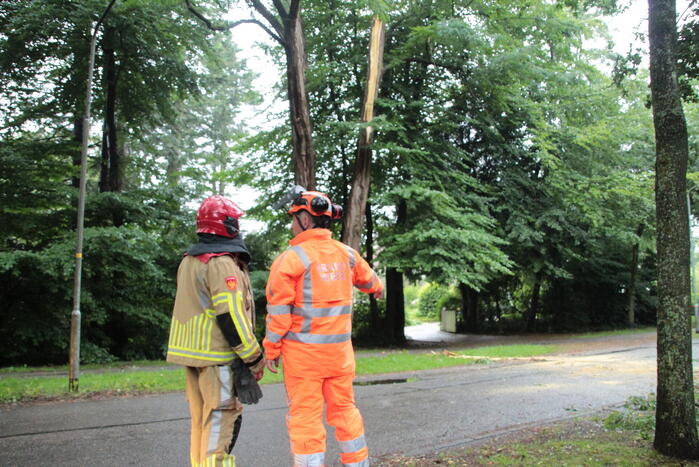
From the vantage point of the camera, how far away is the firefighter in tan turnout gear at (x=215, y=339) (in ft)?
11.3

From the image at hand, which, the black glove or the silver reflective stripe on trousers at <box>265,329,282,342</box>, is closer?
the black glove

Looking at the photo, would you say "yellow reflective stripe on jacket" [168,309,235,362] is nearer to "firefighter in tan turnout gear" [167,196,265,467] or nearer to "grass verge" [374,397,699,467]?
"firefighter in tan turnout gear" [167,196,265,467]

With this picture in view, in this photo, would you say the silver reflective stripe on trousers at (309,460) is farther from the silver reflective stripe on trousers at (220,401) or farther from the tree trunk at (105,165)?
the tree trunk at (105,165)

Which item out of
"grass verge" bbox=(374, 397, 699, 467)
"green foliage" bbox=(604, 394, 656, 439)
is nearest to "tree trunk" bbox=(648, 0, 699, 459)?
"grass verge" bbox=(374, 397, 699, 467)

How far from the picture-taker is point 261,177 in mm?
18469

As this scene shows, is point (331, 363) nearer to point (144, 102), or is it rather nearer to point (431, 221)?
point (431, 221)

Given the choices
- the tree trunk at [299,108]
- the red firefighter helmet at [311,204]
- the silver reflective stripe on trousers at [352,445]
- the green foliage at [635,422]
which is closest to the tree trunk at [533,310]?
the tree trunk at [299,108]

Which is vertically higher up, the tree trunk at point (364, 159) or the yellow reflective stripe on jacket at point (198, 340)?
the tree trunk at point (364, 159)

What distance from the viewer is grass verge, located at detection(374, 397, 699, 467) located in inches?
172

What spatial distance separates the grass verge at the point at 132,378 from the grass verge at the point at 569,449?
5455 millimetres

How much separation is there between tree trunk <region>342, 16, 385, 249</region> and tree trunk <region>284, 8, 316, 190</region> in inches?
63.6

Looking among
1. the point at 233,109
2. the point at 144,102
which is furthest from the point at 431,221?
the point at 233,109

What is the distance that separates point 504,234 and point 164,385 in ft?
44.1

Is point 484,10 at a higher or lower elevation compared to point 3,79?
higher
